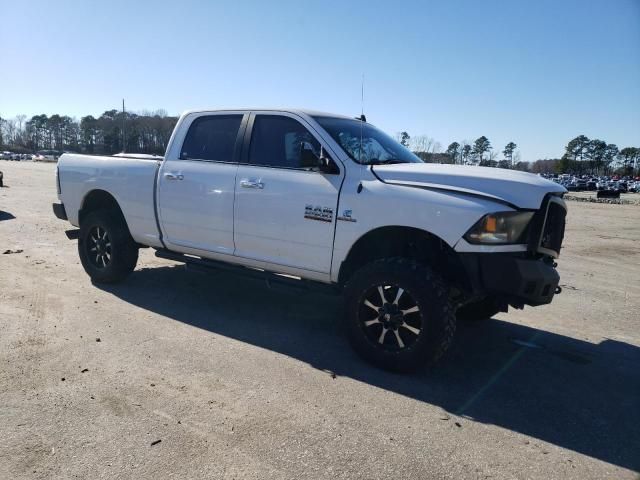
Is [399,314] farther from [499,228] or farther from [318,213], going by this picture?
[318,213]

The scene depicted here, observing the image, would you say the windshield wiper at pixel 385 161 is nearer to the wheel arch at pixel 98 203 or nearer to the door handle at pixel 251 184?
the door handle at pixel 251 184

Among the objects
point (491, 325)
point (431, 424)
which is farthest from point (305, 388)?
point (491, 325)

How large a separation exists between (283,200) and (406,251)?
1.22m

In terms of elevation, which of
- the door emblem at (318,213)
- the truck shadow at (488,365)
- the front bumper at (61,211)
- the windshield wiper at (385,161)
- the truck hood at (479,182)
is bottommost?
the truck shadow at (488,365)

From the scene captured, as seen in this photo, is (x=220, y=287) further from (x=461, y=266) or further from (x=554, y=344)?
(x=554, y=344)

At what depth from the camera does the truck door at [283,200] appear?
448 cm

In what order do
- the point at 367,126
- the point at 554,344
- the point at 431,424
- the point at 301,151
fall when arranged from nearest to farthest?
the point at 431,424
the point at 301,151
the point at 554,344
the point at 367,126

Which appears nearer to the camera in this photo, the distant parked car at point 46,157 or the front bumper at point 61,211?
the front bumper at point 61,211

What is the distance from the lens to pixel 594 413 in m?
3.59

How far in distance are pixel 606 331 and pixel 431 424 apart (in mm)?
3233

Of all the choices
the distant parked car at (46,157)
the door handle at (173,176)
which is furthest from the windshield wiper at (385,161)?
the distant parked car at (46,157)

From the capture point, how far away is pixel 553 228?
3994 mm

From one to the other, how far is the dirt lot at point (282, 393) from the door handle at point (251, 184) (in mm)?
1400

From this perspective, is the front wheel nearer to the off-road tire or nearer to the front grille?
the front grille
